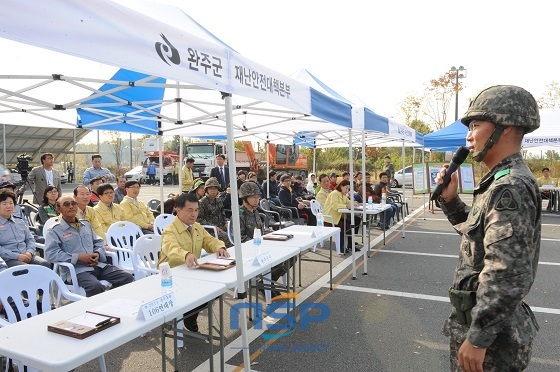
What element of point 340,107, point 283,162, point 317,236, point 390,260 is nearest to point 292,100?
point 340,107

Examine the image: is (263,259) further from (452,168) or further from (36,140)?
(36,140)

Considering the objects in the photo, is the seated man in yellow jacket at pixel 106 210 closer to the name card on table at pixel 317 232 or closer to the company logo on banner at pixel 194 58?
the name card on table at pixel 317 232

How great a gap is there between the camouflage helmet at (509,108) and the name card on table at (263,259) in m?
2.22

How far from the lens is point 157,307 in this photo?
232 cm

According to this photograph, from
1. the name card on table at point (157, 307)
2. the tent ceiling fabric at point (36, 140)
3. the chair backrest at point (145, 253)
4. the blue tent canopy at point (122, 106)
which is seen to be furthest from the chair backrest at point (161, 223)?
the tent ceiling fabric at point (36, 140)

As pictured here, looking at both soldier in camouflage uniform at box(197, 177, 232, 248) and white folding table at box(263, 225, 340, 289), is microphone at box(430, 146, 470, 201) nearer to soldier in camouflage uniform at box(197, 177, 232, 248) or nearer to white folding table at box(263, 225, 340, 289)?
white folding table at box(263, 225, 340, 289)

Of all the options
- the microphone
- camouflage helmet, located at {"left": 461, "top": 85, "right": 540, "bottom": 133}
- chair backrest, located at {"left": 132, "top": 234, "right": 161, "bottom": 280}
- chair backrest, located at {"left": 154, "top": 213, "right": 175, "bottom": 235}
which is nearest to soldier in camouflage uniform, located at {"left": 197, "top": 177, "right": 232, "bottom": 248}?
chair backrest, located at {"left": 154, "top": 213, "right": 175, "bottom": 235}

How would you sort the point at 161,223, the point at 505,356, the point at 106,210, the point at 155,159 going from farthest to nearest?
1. the point at 155,159
2. the point at 161,223
3. the point at 106,210
4. the point at 505,356

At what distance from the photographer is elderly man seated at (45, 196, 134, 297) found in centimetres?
386

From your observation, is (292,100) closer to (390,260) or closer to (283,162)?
(390,260)

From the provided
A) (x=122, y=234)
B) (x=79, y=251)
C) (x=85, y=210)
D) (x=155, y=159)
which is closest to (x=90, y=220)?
(x=85, y=210)

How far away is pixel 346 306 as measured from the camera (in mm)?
4641

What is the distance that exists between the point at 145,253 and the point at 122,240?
3.58ft

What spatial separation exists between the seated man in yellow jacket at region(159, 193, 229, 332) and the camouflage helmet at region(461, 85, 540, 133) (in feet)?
8.21
